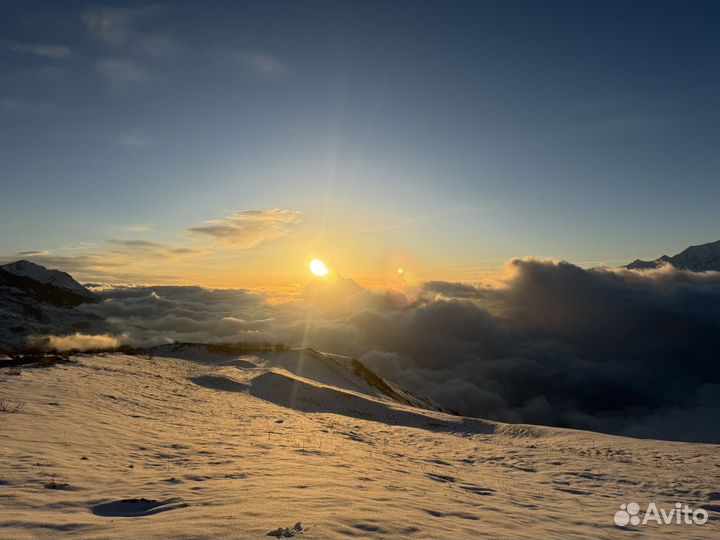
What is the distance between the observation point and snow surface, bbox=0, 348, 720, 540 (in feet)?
22.2

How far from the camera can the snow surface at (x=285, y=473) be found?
6.77 meters

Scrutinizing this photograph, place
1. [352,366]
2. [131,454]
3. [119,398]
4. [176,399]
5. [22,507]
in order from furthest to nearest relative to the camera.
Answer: [352,366] → [176,399] → [119,398] → [131,454] → [22,507]

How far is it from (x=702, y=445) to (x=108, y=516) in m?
28.8

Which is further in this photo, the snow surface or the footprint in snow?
the footprint in snow

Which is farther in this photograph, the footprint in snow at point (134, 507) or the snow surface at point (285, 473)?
the footprint in snow at point (134, 507)

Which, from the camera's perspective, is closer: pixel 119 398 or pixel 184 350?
pixel 119 398

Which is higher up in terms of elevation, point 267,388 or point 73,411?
point 73,411

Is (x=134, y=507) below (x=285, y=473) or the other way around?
the other way around

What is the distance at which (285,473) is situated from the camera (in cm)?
1074

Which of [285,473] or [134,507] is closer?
[134,507]

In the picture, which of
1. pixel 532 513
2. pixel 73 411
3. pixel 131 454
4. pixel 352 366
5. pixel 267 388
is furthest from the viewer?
pixel 352 366

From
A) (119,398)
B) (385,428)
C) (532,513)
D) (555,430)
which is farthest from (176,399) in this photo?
Result: (555,430)

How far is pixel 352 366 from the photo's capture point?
2830 inches

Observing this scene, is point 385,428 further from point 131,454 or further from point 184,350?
point 184,350
